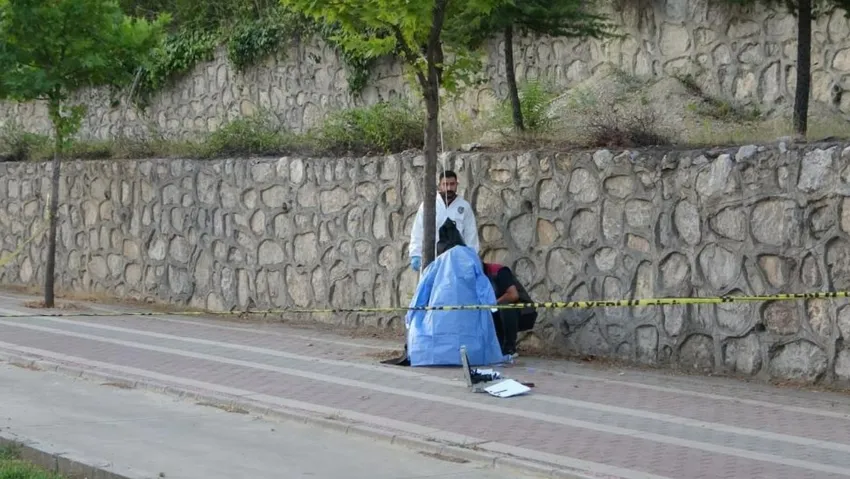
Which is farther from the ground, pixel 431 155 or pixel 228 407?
pixel 431 155

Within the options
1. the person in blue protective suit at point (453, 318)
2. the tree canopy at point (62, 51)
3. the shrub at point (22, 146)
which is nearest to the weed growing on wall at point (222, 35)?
the shrub at point (22, 146)

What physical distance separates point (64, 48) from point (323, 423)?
9.81 meters

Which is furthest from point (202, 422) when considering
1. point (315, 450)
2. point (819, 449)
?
point (819, 449)

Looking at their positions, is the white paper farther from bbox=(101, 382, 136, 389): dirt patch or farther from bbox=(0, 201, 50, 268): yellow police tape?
bbox=(0, 201, 50, 268): yellow police tape

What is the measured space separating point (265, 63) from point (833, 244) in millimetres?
17297

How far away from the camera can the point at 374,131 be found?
15594mm

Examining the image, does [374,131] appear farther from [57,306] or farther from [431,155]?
[57,306]

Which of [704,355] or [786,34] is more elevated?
[786,34]

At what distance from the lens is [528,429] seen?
9367mm

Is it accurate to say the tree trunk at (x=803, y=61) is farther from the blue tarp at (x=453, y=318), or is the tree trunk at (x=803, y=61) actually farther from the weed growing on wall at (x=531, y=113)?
the blue tarp at (x=453, y=318)

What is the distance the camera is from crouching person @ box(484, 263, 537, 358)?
12.4m

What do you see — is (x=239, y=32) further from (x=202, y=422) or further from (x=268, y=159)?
(x=202, y=422)

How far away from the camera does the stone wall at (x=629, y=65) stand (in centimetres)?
1742

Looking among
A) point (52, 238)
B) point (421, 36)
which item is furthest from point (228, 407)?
point (52, 238)
